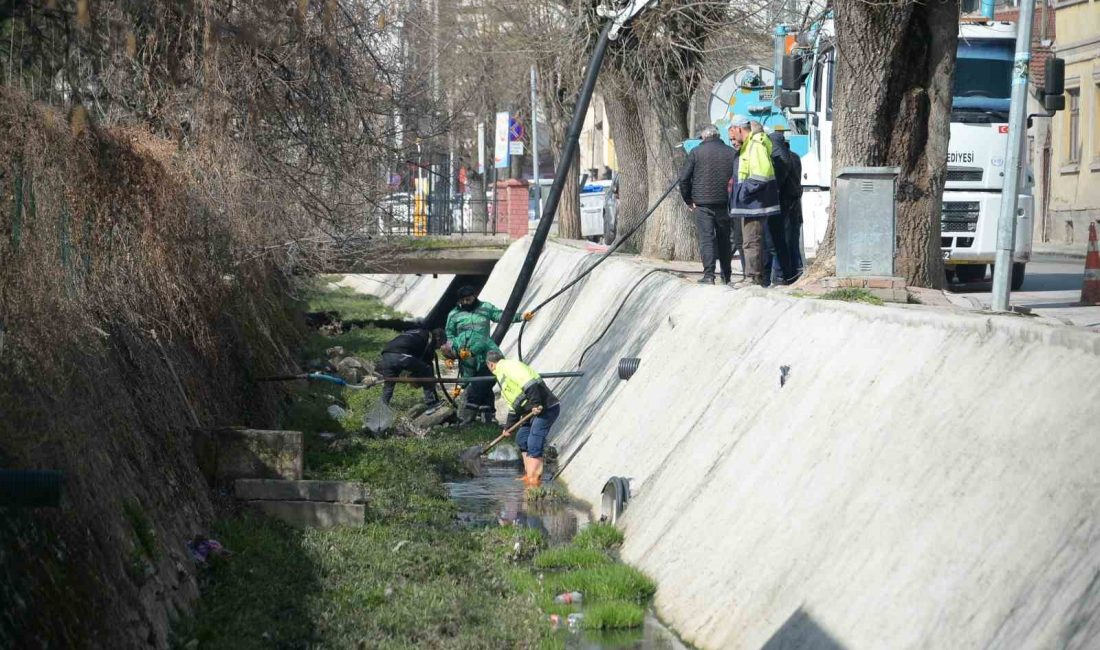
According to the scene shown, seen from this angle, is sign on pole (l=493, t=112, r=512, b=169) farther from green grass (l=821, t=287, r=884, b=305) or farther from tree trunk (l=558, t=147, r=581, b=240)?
green grass (l=821, t=287, r=884, b=305)

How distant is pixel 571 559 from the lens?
10.4m

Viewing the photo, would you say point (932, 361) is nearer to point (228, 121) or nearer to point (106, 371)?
point (106, 371)

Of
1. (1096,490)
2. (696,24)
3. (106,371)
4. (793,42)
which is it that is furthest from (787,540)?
(696,24)

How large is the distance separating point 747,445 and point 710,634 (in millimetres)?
1799

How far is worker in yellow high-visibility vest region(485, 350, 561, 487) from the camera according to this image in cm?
1409

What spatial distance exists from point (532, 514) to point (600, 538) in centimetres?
187

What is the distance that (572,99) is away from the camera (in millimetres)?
27406

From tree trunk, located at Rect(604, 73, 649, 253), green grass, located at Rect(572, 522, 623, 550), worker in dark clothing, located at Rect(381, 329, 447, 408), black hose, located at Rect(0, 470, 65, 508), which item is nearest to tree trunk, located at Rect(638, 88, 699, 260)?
tree trunk, located at Rect(604, 73, 649, 253)

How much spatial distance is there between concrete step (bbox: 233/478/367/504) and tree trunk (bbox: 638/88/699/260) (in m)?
12.0

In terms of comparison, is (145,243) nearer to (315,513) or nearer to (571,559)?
(315,513)

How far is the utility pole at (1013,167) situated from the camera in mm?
13508

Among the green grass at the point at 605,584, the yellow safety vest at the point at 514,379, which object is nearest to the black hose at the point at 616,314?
the yellow safety vest at the point at 514,379

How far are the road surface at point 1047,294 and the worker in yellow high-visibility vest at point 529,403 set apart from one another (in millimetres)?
3781

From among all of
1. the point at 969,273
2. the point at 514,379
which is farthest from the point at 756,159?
the point at 969,273
